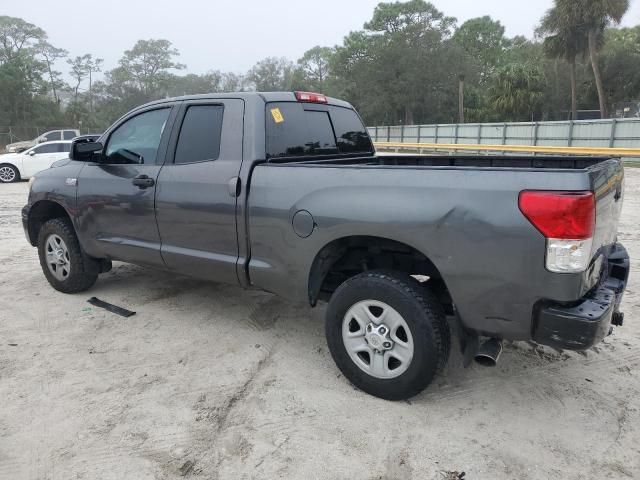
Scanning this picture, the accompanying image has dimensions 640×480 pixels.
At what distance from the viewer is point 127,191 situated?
4.23 m

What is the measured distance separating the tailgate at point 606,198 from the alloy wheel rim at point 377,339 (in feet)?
3.65

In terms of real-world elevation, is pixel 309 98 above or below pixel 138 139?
above

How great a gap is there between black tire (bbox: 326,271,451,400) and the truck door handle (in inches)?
74.2

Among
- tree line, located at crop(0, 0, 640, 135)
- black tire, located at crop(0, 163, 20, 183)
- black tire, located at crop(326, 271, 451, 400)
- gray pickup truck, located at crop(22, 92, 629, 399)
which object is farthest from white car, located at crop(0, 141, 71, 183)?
tree line, located at crop(0, 0, 640, 135)

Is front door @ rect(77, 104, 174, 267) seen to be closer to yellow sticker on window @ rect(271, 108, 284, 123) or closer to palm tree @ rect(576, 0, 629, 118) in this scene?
yellow sticker on window @ rect(271, 108, 284, 123)

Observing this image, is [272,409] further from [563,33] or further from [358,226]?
[563,33]

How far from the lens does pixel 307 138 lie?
154 inches

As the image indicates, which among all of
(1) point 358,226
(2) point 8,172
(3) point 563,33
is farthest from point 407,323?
(3) point 563,33

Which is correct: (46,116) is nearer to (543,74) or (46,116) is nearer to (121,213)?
(543,74)

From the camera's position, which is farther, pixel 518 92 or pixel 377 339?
pixel 518 92

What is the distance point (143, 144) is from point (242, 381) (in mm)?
2202

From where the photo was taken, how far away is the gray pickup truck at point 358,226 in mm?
2457

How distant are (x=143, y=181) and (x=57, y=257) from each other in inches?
64.4

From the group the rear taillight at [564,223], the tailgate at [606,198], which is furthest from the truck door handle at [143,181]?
the tailgate at [606,198]
